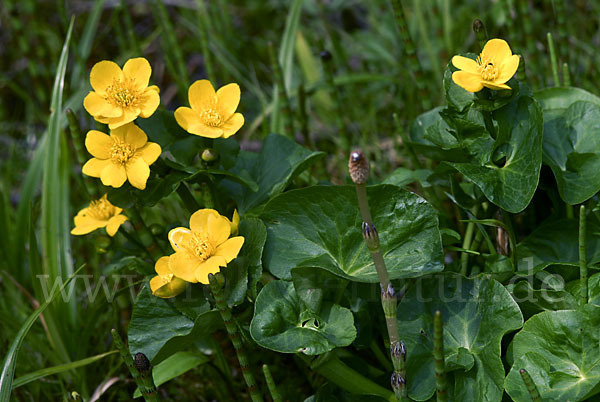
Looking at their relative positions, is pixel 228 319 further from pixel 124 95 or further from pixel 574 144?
pixel 574 144

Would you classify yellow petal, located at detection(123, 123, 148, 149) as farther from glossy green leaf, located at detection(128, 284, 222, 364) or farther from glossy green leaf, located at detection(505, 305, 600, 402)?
glossy green leaf, located at detection(505, 305, 600, 402)

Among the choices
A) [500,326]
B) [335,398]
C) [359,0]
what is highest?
[359,0]

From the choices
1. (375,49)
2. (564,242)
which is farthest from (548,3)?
(564,242)

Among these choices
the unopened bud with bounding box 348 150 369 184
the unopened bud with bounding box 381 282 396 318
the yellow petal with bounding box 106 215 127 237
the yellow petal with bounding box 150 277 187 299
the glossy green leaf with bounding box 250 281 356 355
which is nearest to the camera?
the unopened bud with bounding box 348 150 369 184

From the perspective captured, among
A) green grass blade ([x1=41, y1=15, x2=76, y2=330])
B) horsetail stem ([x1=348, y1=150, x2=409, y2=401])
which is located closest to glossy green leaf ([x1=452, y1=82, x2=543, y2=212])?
horsetail stem ([x1=348, y1=150, x2=409, y2=401])

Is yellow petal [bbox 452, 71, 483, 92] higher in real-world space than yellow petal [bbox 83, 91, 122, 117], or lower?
lower

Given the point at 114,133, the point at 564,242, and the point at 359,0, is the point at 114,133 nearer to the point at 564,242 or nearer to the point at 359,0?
the point at 564,242

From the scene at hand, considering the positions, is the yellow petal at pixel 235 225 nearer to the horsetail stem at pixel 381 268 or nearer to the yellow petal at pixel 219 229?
the yellow petal at pixel 219 229

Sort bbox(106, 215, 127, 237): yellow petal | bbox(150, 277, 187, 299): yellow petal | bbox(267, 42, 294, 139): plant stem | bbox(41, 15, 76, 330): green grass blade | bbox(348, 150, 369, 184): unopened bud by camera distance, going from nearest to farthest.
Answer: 1. bbox(348, 150, 369, 184): unopened bud
2. bbox(150, 277, 187, 299): yellow petal
3. bbox(106, 215, 127, 237): yellow petal
4. bbox(41, 15, 76, 330): green grass blade
5. bbox(267, 42, 294, 139): plant stem

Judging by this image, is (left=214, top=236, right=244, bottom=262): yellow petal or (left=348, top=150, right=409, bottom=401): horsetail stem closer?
(left=348, top=150, right=409, bottom=401): horsetail stem
